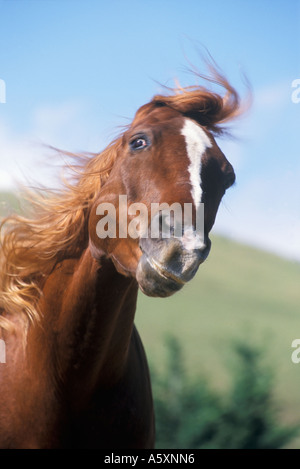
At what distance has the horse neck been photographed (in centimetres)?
214

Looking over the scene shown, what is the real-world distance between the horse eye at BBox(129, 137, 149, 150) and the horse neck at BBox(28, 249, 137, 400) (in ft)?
1.58

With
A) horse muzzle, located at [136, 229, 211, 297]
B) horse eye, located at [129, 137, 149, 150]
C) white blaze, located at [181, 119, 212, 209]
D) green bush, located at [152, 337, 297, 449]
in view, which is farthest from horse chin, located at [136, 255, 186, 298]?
green bush, located at [152, 337, 297, 449]

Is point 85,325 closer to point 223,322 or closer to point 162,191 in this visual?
point 162,191

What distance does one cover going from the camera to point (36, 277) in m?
2.40

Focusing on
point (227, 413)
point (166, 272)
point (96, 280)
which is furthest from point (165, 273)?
point (227, 413)

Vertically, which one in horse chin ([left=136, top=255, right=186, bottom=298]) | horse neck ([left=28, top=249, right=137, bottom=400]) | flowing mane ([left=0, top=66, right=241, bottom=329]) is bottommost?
horse neck ([left=28, top=249, right=137, bottom=400])

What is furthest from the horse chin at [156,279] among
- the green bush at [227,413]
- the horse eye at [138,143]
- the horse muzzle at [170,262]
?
the green bush at [227,413]

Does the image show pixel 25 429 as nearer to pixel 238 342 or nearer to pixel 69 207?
pixel 69 207

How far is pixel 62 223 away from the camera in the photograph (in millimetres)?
2344

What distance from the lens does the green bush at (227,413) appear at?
6.13 m

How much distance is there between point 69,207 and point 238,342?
4.87 meters

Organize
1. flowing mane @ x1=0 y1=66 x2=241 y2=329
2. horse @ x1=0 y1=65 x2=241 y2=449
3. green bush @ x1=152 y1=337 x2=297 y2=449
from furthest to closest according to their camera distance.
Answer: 1. green bush @ x1=152 y1=337 x2=297 y2=449
2. flowing mane @ x1=0 y1=66 x2=241 y2=329
3. horse @ x1=0 y1=65 x2=241 y2=449

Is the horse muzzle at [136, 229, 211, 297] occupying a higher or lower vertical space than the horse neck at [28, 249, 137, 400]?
higher

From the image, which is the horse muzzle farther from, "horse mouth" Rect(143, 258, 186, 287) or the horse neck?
the horse neck
